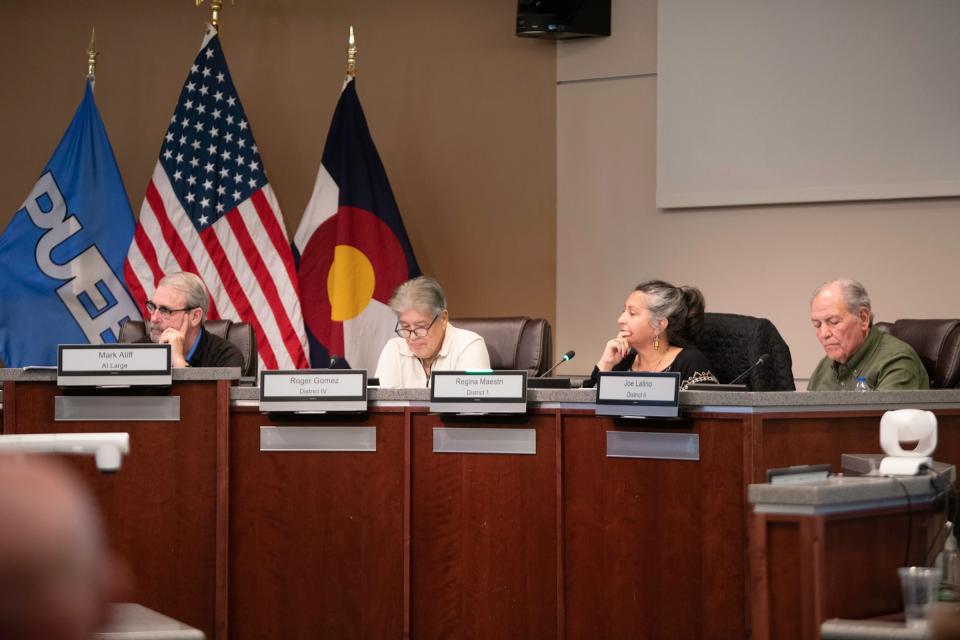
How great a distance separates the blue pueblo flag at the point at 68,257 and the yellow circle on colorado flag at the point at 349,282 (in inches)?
35.4

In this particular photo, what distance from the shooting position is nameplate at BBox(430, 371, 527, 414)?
123 inches

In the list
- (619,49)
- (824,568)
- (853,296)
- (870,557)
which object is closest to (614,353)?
(853,296)

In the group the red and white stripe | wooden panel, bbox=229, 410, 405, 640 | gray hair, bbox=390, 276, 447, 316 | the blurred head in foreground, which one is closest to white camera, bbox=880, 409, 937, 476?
wooden panel, bbox=229, 410, 405, 640

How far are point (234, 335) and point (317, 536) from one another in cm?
127

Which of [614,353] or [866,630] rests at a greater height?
[614,353]

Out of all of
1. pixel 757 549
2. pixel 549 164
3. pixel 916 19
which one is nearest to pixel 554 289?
pixel 549 164

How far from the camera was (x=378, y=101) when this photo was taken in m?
6.01

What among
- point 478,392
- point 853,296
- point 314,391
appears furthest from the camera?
point 853,296

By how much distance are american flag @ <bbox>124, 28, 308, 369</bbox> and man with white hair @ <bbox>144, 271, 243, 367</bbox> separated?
134cm

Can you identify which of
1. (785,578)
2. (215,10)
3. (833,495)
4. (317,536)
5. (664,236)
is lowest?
(317,536)

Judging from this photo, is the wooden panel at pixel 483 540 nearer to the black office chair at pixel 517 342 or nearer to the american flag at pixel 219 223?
the black office chair at pixel 517 342

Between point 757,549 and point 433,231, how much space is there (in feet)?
13.1

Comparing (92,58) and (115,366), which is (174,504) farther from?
(92,58)

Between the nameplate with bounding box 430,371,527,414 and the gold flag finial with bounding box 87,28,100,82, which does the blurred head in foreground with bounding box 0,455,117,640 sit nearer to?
the nameplate with bounding box 430,371,527,414
